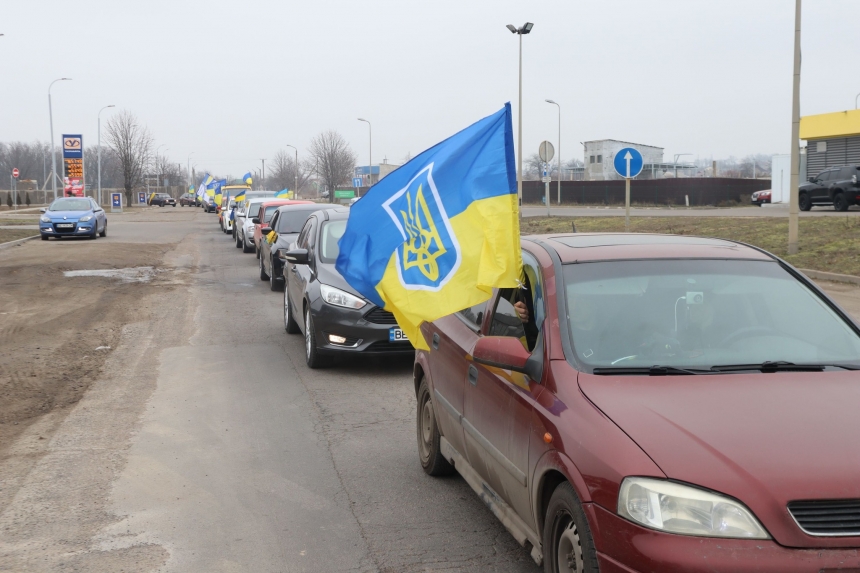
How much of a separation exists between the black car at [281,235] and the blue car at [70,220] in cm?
1611

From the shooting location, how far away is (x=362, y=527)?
483cm

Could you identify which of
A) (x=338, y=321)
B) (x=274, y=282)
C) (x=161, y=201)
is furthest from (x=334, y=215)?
(x=161, y=201)

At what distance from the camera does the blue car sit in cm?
3142

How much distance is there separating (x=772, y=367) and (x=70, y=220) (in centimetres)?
3138

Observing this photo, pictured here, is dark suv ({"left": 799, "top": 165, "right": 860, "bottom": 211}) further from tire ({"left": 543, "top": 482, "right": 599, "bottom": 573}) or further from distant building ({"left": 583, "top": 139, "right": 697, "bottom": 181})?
distant building ({"left": 583, "top": 139, "right": 697, "bottom": 181})

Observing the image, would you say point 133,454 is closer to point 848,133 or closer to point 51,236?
point 51,236

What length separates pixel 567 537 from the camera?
11.2 feet

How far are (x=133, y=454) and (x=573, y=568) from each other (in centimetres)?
393

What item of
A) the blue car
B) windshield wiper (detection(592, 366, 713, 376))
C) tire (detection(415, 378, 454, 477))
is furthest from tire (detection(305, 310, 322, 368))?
the blue car

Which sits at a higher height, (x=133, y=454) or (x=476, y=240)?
(x=476, y=240)

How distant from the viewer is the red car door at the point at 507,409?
3871 millimetres

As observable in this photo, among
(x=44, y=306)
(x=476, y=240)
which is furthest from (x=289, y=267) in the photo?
(x=476, y=240)

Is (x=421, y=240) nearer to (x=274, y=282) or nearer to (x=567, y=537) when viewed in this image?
(x=567, y=537)

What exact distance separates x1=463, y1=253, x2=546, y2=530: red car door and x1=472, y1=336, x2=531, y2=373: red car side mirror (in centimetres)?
8
